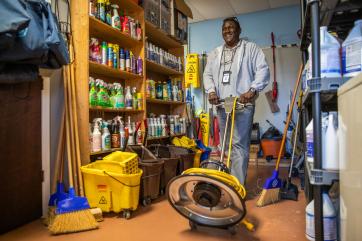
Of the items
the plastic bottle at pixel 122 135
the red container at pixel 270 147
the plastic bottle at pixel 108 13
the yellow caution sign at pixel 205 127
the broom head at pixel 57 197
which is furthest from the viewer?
the yellow caution sign at pixel 205 127

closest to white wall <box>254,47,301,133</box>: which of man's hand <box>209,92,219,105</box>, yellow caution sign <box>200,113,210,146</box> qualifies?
yellow caution sign <box>200,113,210,146</box>

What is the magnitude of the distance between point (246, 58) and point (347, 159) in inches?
76.6

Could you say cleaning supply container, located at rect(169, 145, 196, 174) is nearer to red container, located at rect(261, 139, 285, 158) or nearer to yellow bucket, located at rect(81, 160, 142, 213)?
yellow bucket, located at rect(81, 160, 142, 213)

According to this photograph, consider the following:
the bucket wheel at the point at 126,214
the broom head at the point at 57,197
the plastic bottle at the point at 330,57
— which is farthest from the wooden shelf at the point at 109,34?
the plastic bottle at the point at 330,57

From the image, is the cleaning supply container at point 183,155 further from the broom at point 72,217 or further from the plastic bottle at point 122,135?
the broom at point 72,217

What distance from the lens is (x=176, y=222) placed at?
6.47ft

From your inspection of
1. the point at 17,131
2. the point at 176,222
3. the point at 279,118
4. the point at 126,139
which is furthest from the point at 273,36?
the point at 17,131

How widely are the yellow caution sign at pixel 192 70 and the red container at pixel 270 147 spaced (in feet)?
5.51

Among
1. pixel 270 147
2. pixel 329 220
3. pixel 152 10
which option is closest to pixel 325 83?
pixel 329 220

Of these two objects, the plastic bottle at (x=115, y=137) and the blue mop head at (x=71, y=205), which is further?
the plastic bottle at (x=115, y=137)

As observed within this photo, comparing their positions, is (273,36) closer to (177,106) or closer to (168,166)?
(177,106)

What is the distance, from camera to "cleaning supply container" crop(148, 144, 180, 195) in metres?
2.68

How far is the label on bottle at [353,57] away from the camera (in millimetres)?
1025

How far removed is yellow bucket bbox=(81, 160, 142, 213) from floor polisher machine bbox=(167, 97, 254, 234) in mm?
448
